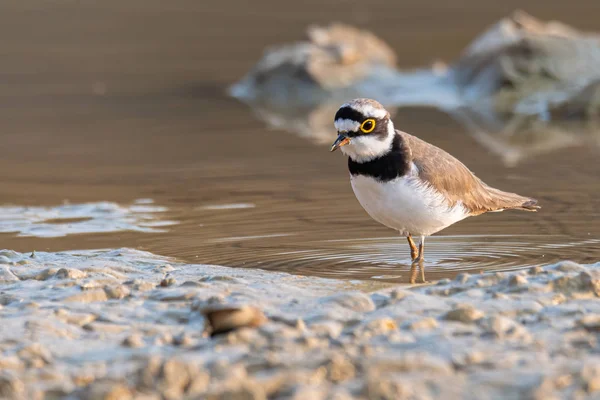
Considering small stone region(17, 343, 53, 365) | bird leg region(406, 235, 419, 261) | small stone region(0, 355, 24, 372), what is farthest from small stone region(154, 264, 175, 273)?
small stone region(0, 355, 24, 372)

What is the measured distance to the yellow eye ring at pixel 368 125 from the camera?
6973mm

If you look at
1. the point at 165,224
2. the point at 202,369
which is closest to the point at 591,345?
the point at 202,369

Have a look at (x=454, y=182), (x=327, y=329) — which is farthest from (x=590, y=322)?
(x=454, y=182)

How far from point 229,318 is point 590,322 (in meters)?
1.77

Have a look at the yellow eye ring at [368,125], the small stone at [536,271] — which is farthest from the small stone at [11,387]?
the yellow eye ring at [368,125]

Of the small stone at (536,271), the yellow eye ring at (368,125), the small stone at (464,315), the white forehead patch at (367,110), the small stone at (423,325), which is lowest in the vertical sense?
→ the small stone at (423,325)

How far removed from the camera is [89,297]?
5.90 meters

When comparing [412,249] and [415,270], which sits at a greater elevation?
[412,249]

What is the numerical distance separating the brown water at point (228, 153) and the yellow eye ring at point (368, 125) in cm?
98

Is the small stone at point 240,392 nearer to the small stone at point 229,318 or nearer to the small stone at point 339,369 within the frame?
the small stone at point 339,369

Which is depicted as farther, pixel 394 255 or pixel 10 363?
pixel 394 255

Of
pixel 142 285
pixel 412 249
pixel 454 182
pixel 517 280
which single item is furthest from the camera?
pixel 412 249

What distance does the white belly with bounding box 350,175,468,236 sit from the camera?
22.8 feet

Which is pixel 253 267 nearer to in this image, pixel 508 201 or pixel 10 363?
pixel 508 201
